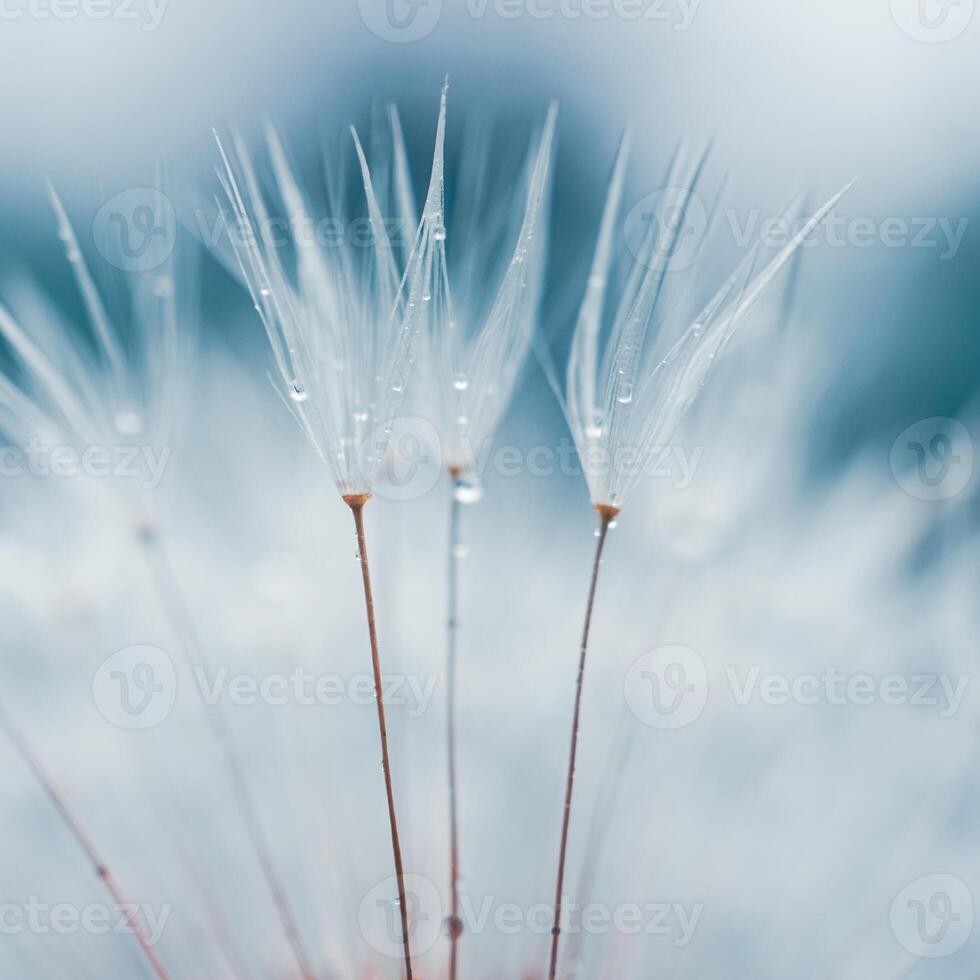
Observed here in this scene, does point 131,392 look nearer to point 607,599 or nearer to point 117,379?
point 117,379

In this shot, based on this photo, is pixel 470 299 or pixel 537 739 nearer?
pixel 470 299

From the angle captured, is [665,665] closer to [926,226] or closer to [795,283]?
[795,283]

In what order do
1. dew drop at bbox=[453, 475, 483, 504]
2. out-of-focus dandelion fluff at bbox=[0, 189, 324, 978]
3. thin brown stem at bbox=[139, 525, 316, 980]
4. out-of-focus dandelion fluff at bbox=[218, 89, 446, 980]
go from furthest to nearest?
thin brown stem at bbox=[139, 525, 316, 980]
out-of-focus dandelion fluff at bbox=[0, 189, 324, 978]
dew drop at bbox=[453, 475, 483, 504]
out-of-focus dandelion fluff at bbox=[218, 89, 446, 980]

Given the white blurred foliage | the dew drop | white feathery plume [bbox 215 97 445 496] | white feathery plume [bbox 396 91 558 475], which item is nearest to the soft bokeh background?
the white blurred foliage

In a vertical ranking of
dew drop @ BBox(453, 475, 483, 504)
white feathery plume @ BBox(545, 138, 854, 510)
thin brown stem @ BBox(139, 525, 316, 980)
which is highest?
white feathery plume @ BBox(545, 138, 854, 510)

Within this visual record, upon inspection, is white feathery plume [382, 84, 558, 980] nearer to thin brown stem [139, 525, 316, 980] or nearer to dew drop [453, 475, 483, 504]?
dew drop [453, 475, 483, 504]

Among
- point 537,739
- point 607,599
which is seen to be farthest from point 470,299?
point 537,739

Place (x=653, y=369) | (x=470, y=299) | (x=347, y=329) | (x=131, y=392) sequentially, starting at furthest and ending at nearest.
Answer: (x=131, y=392) < (x=470, y=299) < (x=347, y=329) < (x=653, y=369)
